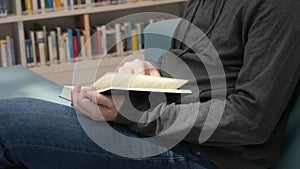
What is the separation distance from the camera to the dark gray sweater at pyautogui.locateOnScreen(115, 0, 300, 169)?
1.11 meters

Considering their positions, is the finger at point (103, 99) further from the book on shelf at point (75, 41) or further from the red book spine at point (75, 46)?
the red book spine at point (75, 46)

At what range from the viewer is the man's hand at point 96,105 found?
125 cm

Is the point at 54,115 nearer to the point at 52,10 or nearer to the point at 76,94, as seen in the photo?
the point at 76,94

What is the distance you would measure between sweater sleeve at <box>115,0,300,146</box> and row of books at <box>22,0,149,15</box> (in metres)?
2.34

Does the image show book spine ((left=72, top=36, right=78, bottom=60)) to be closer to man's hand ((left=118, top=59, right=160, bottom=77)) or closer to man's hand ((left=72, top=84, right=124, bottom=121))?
man's hand ((left=118, top=59, right=160, bottom=77))

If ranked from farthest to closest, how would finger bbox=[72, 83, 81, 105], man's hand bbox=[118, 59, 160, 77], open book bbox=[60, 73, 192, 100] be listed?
man's hand bbox=[118, 59, 160, 77] → finger bbox=[72, 83, 81, 105] → open book bbox=[60, 73, 192, 100]

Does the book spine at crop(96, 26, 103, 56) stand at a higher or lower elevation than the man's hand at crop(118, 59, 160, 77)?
lower

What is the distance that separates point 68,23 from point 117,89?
259cm

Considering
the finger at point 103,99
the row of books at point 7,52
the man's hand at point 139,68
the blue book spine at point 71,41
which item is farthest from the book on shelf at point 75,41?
the finger at point 103,99

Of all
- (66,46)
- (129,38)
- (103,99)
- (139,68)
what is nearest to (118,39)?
(129,38)

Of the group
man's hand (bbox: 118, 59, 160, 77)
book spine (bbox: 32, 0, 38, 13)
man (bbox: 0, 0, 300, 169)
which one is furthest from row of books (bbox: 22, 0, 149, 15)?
man (bbox: 0, 0, 300, 169)

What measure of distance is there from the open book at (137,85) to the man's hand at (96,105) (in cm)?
2

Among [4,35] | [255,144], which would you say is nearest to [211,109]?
[255,144]

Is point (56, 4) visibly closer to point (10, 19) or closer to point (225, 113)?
point (10, 19)
